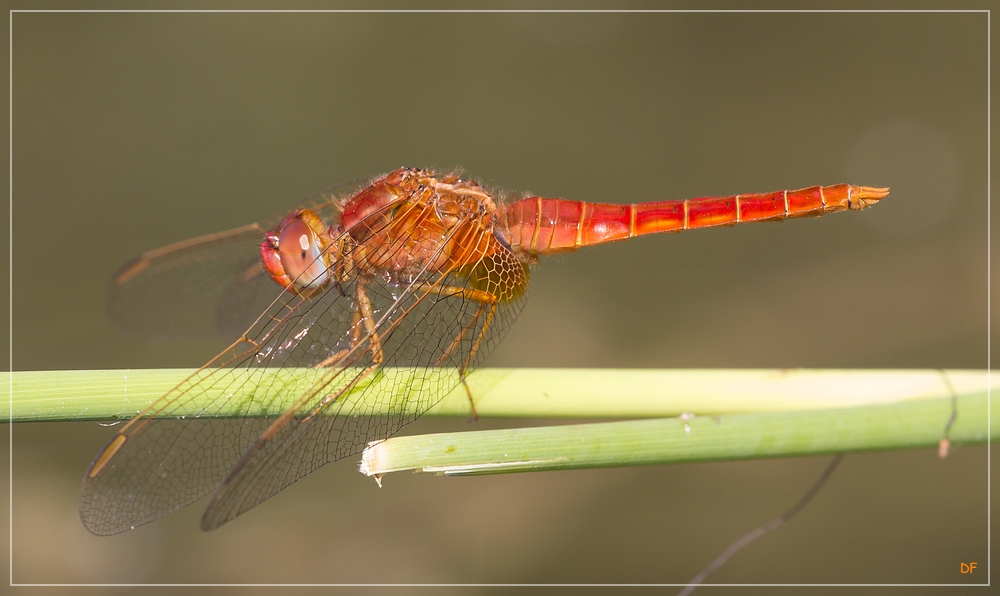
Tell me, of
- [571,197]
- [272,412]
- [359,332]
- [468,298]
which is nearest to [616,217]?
[468,298]

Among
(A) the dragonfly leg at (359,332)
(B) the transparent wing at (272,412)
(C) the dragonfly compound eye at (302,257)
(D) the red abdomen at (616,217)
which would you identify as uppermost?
(D) the red abdomen at (616,217)

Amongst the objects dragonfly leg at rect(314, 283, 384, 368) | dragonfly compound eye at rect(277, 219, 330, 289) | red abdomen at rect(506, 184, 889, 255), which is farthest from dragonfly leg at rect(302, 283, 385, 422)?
red abdomen at rect(506, 184, 889, 255)

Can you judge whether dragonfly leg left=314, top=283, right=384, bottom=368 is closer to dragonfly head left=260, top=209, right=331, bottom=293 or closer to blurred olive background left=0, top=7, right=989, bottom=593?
dragonfly head left=260, top=209, right=331, bottom=293

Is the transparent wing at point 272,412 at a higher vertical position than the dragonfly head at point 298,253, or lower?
lower

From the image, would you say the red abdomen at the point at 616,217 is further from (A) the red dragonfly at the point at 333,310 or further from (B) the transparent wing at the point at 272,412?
(B) the transparent wing at the point at 272,412

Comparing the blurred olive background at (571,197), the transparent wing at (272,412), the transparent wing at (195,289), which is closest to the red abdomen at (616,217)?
the transparent wing at (272,412)

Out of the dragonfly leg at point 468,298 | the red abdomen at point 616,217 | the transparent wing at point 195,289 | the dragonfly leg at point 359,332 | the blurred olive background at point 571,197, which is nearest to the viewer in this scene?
the dragonfly leg at point 359,332

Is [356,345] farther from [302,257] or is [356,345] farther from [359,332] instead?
[302,257]
